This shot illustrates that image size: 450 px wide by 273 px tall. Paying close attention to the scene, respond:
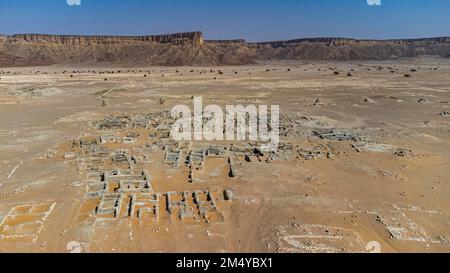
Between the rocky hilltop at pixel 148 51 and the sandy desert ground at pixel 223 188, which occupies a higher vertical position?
the rocky hilltop at pixel 148 51

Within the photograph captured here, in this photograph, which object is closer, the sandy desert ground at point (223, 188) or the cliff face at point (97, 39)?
the sandy desert ground at point (223, 188)

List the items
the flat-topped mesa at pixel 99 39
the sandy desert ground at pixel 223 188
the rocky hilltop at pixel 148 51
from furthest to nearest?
the flat-topped mesa at pixel 99 39, the rocky hilltop at pixel 148 51, the sandy desert ground at pixel 223 188

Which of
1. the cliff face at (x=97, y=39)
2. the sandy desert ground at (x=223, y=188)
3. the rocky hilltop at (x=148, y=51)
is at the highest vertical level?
the cliff face at (x=97, y=39)

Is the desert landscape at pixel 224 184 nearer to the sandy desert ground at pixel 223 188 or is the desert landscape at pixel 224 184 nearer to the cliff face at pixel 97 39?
the sandy desert ground at pixel 223 188

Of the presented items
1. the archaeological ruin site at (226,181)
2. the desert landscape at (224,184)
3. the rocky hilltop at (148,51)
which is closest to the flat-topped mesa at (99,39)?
the rocky hilltop at (148,51)

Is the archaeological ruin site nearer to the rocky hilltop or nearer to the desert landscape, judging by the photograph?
the desert landscape

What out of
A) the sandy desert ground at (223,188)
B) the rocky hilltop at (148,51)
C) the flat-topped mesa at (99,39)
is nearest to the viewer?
the sandy desert ground at (223,188)

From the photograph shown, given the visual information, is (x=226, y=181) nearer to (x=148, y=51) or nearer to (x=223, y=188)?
(x=223, y=188)

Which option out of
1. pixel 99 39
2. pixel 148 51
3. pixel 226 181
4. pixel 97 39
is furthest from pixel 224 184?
pixel 97 39

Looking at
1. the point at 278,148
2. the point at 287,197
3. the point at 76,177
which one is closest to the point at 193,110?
the point at 278,148

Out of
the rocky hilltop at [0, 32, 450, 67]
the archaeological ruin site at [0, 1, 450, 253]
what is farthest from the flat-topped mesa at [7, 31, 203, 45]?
the archaeological ruin site at [0, 1, 450, 253]
